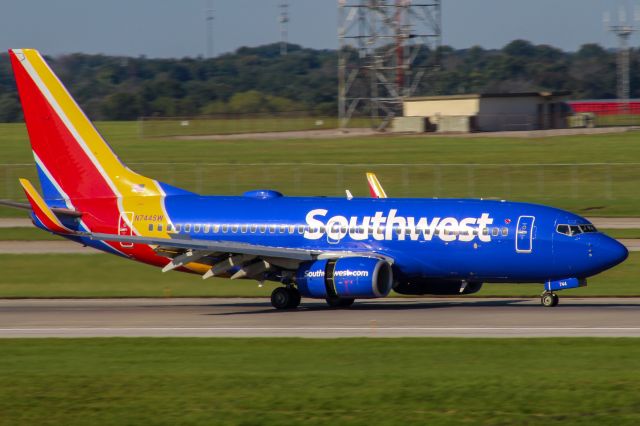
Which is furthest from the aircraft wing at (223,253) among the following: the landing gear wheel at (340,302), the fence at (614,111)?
the fence at (614,111)

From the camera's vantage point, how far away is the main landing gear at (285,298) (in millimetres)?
39531

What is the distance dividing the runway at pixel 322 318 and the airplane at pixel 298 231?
3.58 feet

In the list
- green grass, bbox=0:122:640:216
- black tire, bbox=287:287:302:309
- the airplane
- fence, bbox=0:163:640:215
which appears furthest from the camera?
green grass, bbox=0:122:640:216

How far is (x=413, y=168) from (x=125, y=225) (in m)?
50.9

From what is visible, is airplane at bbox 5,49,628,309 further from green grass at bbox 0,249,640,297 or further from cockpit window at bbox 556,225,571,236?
green grass at bbox 0,249,640,297

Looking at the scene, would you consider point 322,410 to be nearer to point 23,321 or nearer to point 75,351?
point 75,351

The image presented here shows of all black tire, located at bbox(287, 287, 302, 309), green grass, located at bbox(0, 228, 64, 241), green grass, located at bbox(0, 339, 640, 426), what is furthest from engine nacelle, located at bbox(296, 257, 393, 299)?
green grass, located at bbox(0, 228, 64, 241)

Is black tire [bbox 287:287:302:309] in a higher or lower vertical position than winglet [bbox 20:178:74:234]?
lower

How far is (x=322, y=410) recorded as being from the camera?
2030 centimetres

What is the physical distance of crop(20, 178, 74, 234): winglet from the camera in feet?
136

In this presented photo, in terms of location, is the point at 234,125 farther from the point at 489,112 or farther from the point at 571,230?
the point at 571,230

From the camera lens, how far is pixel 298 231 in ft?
132

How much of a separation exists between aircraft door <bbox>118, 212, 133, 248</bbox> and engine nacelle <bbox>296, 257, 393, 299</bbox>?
761cm

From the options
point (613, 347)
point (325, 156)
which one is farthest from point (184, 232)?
point (325, 156)
